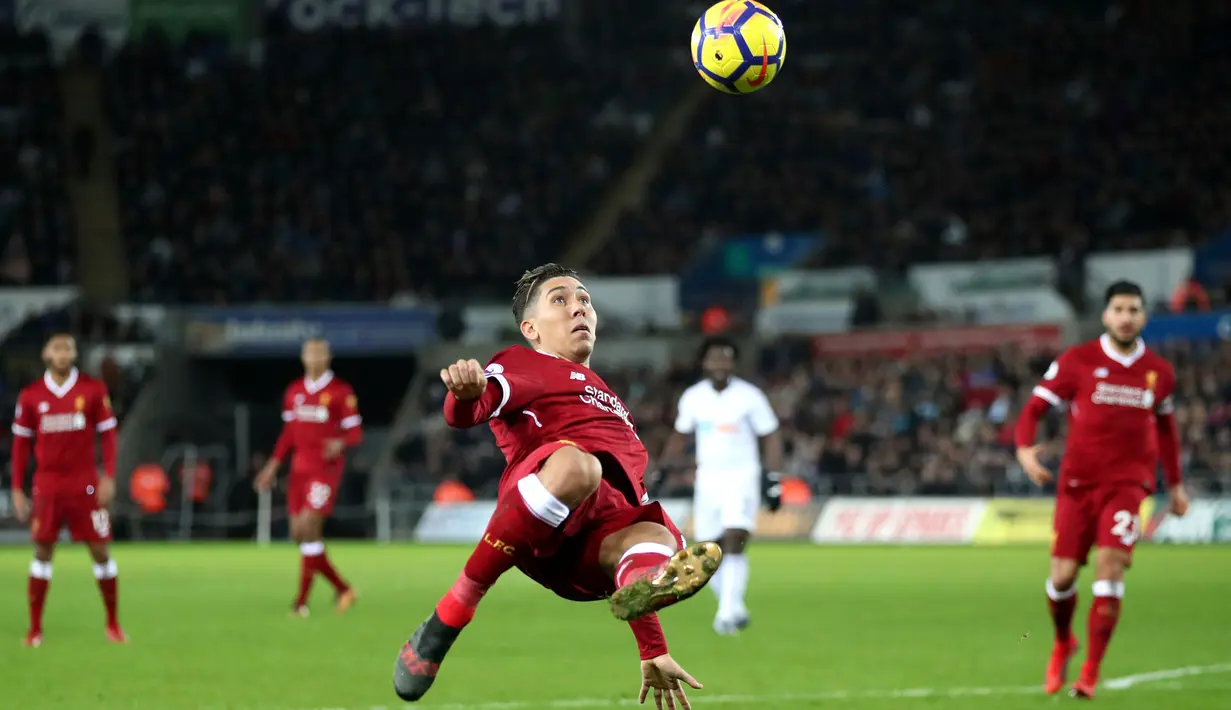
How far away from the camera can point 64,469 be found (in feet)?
44.4

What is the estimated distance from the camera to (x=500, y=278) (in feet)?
125

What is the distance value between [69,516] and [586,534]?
8.00 m

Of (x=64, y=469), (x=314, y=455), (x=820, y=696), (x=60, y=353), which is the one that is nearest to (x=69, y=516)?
(x=64, y=469)

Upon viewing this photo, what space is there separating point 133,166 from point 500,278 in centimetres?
999

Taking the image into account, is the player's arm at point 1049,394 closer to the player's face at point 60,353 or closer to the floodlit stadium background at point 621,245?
the floodlit stadium background at point 621,245

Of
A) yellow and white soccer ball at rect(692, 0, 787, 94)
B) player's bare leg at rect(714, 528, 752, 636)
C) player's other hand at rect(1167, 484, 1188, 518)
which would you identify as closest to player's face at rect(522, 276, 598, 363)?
yellow and white soccer ball at rect(692, 0, 787, 94)

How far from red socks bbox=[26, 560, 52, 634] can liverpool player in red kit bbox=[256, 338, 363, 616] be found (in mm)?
2847

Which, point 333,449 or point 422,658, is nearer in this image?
point 422,658

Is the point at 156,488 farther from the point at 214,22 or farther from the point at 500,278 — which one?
the point at 214,22

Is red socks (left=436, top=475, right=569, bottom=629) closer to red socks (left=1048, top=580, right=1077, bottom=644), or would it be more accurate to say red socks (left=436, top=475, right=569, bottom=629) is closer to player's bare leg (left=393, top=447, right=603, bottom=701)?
player's bare leg (left=393, top=447, right=603, bottom=701)

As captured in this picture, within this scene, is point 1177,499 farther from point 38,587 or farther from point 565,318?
point 38,587

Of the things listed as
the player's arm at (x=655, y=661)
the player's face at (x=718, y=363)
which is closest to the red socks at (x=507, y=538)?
the player's arm at (x=655, y=661)

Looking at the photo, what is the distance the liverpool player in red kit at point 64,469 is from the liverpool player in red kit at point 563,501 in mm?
7354

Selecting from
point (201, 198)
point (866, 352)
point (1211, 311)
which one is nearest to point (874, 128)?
point (866, 352)
